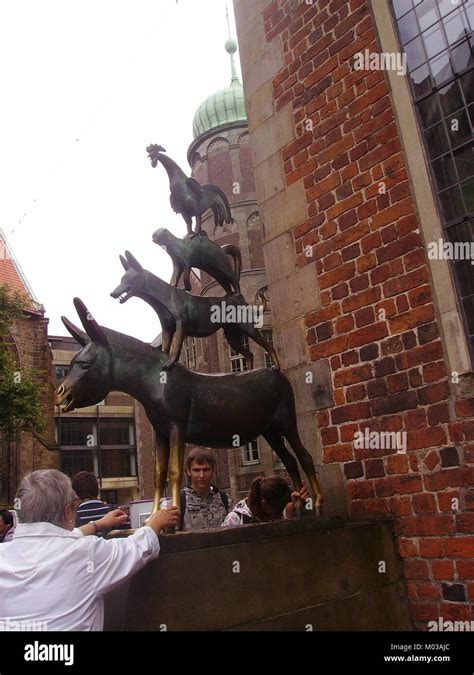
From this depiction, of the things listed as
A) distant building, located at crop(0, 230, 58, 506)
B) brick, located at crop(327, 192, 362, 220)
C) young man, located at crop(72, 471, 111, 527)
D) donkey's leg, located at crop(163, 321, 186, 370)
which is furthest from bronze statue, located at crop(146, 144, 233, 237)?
distant building, located at crop(0, 230, 58, 506)

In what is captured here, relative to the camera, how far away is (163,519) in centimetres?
266

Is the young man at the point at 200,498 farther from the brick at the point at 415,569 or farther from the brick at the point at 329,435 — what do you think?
the brick at the point at 415,569

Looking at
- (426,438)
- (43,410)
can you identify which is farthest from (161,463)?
(43,410)

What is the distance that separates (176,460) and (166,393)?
38 centimetres

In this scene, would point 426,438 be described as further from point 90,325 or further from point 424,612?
point 90,325

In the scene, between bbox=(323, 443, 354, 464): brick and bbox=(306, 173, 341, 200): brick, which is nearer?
bbox=(323, 443, 354, 464): brick

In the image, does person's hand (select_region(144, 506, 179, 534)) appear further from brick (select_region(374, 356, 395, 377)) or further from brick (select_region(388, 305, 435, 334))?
brick (select_region(388, 305, 435, 334))

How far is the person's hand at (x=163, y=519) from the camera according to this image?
102 inches

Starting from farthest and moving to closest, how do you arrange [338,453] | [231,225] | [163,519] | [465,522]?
1. [231,225]
2. [338,453]
3. [465,522]
4. [163,519]

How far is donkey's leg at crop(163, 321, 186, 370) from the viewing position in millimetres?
3199

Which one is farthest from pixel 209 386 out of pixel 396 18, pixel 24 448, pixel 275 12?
pixel 24 448

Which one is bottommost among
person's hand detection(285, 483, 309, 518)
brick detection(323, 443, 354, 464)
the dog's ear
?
person's hand detection(285, 483, 309, 518)

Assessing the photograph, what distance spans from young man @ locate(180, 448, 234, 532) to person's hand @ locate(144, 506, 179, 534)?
98 cm

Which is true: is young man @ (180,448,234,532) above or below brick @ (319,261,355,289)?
below
